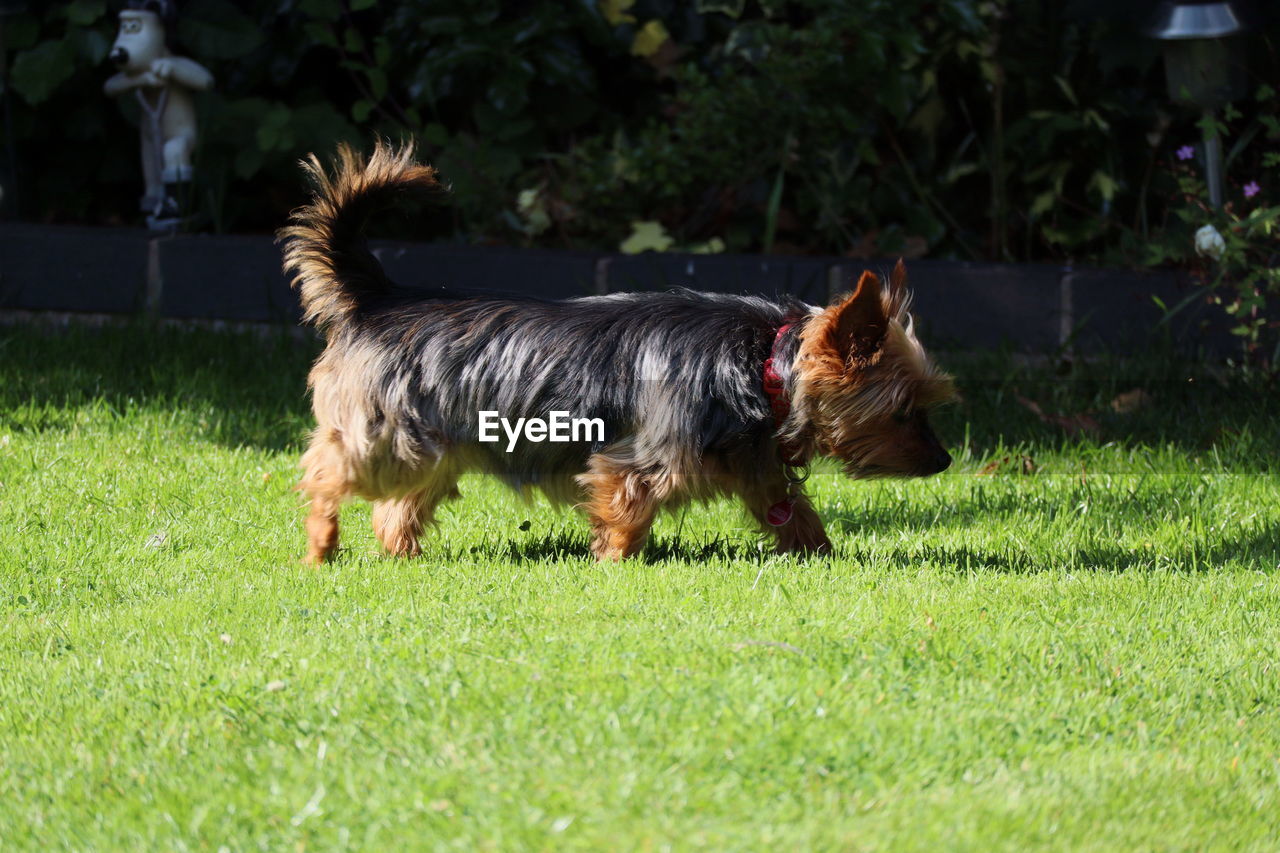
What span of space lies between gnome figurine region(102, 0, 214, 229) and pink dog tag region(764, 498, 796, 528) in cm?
490

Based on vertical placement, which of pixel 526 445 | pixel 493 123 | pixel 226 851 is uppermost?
pixel 493 123

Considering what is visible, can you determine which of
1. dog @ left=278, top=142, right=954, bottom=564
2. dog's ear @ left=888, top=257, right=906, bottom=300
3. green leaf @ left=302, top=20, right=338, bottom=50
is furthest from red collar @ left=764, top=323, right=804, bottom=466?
green leaf @ left=302, top=20, right=338, bottom=50

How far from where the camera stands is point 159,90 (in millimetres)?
8359

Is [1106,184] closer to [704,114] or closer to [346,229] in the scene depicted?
[704,114]

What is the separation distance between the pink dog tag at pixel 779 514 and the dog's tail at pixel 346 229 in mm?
1472

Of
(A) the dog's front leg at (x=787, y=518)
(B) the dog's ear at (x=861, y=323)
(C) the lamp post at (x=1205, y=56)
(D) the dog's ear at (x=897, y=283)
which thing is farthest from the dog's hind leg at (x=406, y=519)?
(C) the lamp post at (x=1205, y=56)

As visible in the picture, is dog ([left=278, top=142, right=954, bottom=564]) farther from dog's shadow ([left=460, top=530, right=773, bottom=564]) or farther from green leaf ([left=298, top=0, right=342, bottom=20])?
green leaf ([left=298, top=0, right=342, bottom=20])

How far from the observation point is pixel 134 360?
726cm

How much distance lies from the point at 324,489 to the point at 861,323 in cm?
176

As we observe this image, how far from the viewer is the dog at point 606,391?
14.9 ft

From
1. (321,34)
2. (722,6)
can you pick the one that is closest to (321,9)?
(321,34)

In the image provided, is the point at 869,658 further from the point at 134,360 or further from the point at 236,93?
the point at 236,93

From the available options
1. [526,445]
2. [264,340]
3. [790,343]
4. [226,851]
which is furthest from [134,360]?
[226,851]

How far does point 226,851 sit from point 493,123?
6.05 metres
